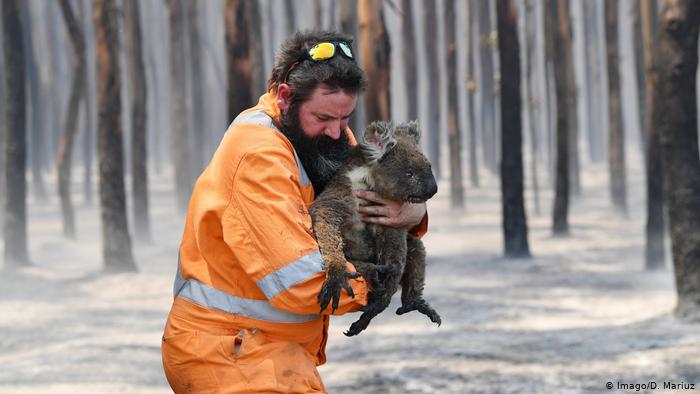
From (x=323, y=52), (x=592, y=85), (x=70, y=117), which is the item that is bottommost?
(x=592, y=85)

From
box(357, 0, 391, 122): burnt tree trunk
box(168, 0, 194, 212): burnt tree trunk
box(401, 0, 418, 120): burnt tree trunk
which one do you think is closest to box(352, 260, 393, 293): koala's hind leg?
box(357, 0, 391, 122): burnt tree trunk

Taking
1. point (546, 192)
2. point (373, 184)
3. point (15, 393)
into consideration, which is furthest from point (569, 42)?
point (373, 184)

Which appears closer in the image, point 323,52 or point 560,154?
point 323,52

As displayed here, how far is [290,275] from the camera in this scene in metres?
2.75

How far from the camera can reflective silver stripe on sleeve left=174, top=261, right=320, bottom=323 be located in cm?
293

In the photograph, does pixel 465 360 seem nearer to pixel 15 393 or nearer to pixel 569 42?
pixel 15 393

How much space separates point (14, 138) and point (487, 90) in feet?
56.7

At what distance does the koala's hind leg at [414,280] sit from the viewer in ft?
10.4

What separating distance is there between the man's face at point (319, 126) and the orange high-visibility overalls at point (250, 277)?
55 millimetres

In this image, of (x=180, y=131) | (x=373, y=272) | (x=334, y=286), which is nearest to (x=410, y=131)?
(x=373, y=272)

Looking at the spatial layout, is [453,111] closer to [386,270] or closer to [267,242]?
[386,270]

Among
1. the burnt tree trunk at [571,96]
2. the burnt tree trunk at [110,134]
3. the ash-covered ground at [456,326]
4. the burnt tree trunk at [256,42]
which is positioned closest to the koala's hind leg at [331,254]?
the ash-covered ground at [456,326]

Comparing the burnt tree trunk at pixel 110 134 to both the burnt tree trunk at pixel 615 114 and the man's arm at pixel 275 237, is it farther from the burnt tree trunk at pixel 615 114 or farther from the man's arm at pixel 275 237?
the man's arm at pixel 275 237

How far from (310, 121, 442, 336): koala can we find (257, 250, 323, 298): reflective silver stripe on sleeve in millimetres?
175
